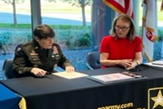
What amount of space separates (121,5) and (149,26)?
0.57m

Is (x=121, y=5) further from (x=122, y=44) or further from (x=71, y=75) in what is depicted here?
(x=71, y=75)

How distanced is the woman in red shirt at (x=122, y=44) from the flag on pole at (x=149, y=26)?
1.35 meters

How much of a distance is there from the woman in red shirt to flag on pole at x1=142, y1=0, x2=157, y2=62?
4.44ft

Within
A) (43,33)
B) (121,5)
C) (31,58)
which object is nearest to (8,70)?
(31,58)

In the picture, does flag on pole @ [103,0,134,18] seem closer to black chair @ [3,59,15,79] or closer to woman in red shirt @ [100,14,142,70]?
woman in red shirt @ [100,14,142,70]

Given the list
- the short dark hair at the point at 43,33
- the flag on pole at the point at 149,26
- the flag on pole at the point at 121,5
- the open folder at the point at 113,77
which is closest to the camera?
the open folder at the point at 113,77

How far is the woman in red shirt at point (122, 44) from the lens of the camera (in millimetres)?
2926

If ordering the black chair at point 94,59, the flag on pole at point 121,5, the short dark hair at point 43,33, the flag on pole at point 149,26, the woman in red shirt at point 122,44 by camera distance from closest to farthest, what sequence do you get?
the short dark hair at point 43,33 → the woman in red shirt at point 122,44 → the black chair at point 94,59 → the flag on pole at point 121,5 → the flag on pole at point 149,26

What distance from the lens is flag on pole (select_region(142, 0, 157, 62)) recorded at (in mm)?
4270

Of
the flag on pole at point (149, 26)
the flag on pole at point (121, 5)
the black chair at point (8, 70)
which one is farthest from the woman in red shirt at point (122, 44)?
the flag on pole at point (149, 26)

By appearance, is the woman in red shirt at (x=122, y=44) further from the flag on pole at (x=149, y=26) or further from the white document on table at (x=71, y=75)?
the flag on pole at (x=149, y=26)

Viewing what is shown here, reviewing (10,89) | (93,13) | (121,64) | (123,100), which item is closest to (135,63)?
(121,64)

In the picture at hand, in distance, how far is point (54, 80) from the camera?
2.20 meters

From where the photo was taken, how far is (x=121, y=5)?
4.05 metres
